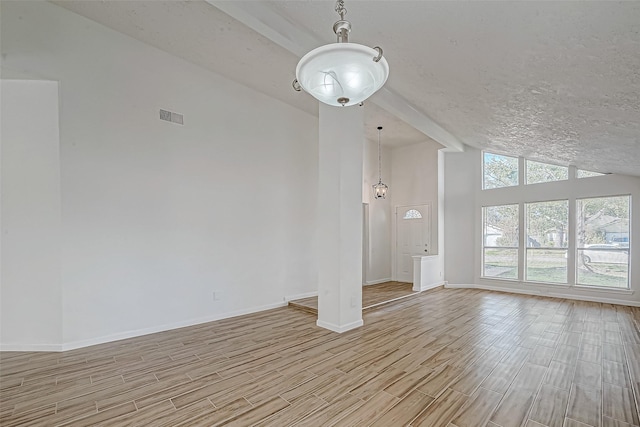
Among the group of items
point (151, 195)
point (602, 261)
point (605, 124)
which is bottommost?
point (602, 261)

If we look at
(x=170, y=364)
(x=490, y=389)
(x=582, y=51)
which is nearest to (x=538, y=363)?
(x=490, y=389)

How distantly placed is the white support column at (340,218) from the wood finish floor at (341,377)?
379 millimetres

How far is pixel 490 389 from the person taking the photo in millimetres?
2479

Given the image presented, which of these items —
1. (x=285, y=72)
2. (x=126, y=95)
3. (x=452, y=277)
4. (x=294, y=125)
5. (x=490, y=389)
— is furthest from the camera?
(x=452, y=277)

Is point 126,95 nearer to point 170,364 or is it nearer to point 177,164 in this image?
point 177,164

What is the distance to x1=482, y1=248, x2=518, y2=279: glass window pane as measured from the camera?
6.71 metres

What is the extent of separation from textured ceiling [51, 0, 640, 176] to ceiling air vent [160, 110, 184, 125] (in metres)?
0.85

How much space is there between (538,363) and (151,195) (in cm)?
502

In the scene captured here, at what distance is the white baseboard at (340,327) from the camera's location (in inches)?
156

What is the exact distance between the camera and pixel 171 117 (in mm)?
4082

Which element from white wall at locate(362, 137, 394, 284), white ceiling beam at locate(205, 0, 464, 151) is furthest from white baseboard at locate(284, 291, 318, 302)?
white ceiling beam at locate(205, 0, 464, 151)

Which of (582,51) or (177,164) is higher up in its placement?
(582,51)

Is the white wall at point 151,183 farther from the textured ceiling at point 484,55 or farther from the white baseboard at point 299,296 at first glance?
the textured ceiling at point 484,55

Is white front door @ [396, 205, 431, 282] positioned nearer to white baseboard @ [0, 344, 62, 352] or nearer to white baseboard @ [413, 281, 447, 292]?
white baseboard @ [413, 281, 447, 292]
